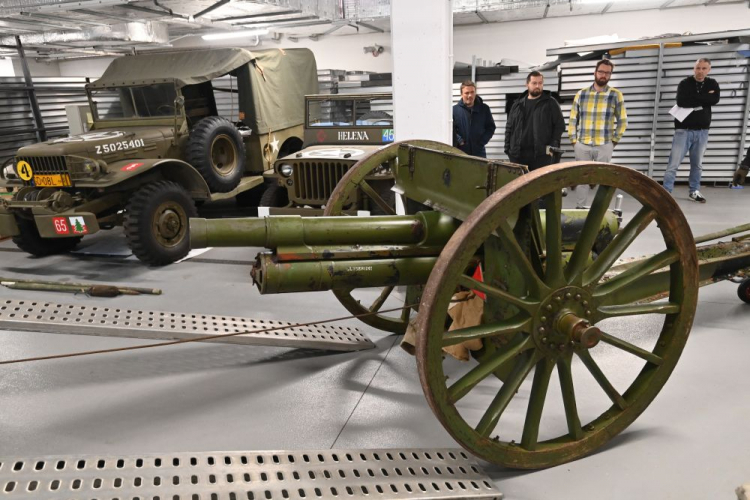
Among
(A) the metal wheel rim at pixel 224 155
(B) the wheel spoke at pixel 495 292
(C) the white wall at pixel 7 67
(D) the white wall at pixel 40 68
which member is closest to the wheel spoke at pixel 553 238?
(B) the wheel spoke at pixel 495 292

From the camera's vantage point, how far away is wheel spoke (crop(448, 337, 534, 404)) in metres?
1.98

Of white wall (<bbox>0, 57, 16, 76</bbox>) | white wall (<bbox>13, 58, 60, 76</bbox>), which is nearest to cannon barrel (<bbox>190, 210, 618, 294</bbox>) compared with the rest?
white wall (<bbox>0, 57, 16, 76</bbox>)

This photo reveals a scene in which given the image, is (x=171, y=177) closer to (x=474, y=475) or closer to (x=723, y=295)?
(x=474, y=475)

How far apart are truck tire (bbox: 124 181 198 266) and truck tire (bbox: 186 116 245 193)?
1.77 feet

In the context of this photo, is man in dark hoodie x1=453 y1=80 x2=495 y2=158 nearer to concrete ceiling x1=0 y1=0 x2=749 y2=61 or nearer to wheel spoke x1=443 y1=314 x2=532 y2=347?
concrete ceiling x1=0 y1=0 x2=749 y2=61

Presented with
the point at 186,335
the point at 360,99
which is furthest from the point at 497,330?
the point at 360,99

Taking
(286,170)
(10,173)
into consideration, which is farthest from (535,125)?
(10,173)

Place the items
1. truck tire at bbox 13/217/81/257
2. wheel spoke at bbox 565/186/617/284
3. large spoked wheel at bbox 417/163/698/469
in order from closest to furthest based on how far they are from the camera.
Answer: large spoked wheel at bbox 417/163/698/469 → wheel spoke at bbox 565/186/617/284 → truck tire at bbox 13/217/81/257

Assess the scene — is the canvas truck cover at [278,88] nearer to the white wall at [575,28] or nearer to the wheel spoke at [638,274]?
the wheel spoke at [638,274]

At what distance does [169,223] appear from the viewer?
5316mm

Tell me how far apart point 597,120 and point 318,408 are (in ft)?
16.0

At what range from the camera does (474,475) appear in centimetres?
217

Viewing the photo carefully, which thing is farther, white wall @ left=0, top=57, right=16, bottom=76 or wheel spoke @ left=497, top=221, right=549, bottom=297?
white wall @ left=0, top=57, right=16, bottom=76

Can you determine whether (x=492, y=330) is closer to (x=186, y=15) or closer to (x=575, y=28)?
(x=186, y=15)
